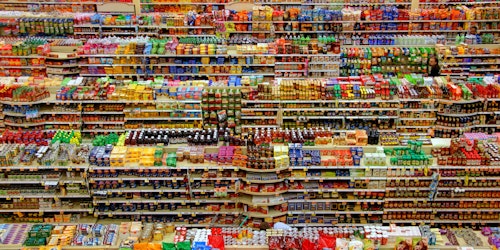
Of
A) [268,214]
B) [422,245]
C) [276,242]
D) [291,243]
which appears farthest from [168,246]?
[422,245]

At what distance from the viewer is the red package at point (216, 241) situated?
790 cm

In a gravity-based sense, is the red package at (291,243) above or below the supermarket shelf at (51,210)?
above

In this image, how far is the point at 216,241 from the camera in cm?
798

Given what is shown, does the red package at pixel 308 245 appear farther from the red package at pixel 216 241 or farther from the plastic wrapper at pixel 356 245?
the red package at pixel 216 241

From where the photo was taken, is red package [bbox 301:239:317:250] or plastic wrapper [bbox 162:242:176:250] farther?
plastic wrapper [bbox 162:242:176:250]

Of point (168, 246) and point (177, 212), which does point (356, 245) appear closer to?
point (168, 246)

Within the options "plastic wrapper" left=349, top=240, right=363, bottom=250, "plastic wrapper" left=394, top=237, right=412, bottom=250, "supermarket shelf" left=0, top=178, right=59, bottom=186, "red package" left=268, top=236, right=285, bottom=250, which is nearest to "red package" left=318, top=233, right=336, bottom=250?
"plastic wrapper" left=349, top=240, right=363, bottom=250

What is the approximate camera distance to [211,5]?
2042 centimetres

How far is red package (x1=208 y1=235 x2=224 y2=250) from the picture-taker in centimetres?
790

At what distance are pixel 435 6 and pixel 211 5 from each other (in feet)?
27.7

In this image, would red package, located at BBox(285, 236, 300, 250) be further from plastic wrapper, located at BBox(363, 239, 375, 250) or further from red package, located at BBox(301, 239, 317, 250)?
plastic wrapper, located at BBox(363, 239, 375, 250)

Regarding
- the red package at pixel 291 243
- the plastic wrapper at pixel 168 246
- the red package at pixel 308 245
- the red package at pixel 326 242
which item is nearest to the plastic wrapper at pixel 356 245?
the red package at pixel 326 242

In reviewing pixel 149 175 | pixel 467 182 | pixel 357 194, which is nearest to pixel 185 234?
pixel 149 175

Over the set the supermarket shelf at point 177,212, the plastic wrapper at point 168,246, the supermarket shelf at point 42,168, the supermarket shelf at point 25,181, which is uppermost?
the supermarket shelf at point 42,168
